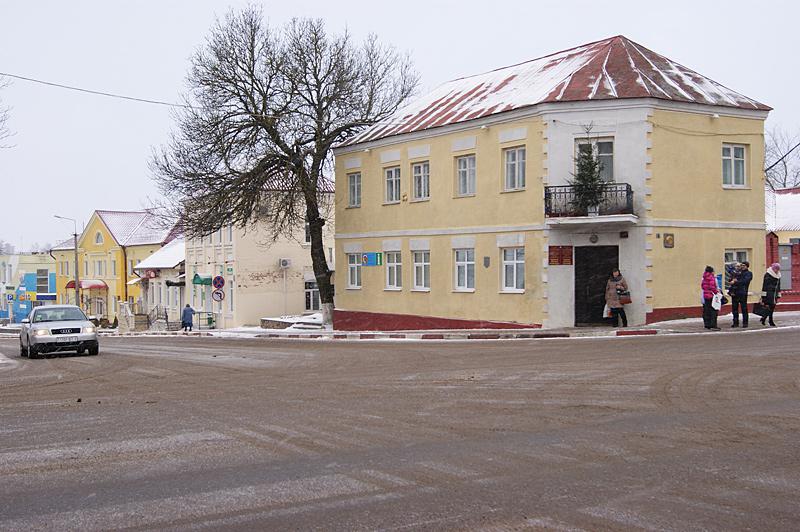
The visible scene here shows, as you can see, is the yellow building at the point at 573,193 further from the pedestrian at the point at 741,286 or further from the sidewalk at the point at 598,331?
the pedestrian at the point at 741,286

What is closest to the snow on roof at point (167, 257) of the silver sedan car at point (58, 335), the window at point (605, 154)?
the silver sedan car at point (58, 335)

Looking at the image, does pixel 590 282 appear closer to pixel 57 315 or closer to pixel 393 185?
pixel 393 185

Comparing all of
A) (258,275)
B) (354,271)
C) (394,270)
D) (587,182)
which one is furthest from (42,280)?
(587,182)

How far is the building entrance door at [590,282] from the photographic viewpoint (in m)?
26.7

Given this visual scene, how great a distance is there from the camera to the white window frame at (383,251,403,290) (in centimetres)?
3303

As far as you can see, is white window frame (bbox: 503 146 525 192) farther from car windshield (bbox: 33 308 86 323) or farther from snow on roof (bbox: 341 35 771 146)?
car windshield (bbox: 33 308 86 323)

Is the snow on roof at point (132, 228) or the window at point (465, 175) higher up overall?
the snow on roof at point (132, 228)

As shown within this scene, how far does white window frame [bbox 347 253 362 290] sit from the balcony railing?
10.7 meters

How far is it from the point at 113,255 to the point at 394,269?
46.1m

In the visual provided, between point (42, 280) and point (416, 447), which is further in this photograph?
point (42, 280)

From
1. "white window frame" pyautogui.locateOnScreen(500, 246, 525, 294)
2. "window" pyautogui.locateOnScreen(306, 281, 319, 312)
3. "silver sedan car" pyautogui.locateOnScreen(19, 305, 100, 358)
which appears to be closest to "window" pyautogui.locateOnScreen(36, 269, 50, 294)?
"window" pyautogui.locateOnScreen(306, 281, 319, 312)

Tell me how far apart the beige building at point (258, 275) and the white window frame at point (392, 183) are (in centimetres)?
1576

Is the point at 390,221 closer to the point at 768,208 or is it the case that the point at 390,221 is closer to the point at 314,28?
the point at 314,28

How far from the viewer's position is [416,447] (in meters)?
8.90
